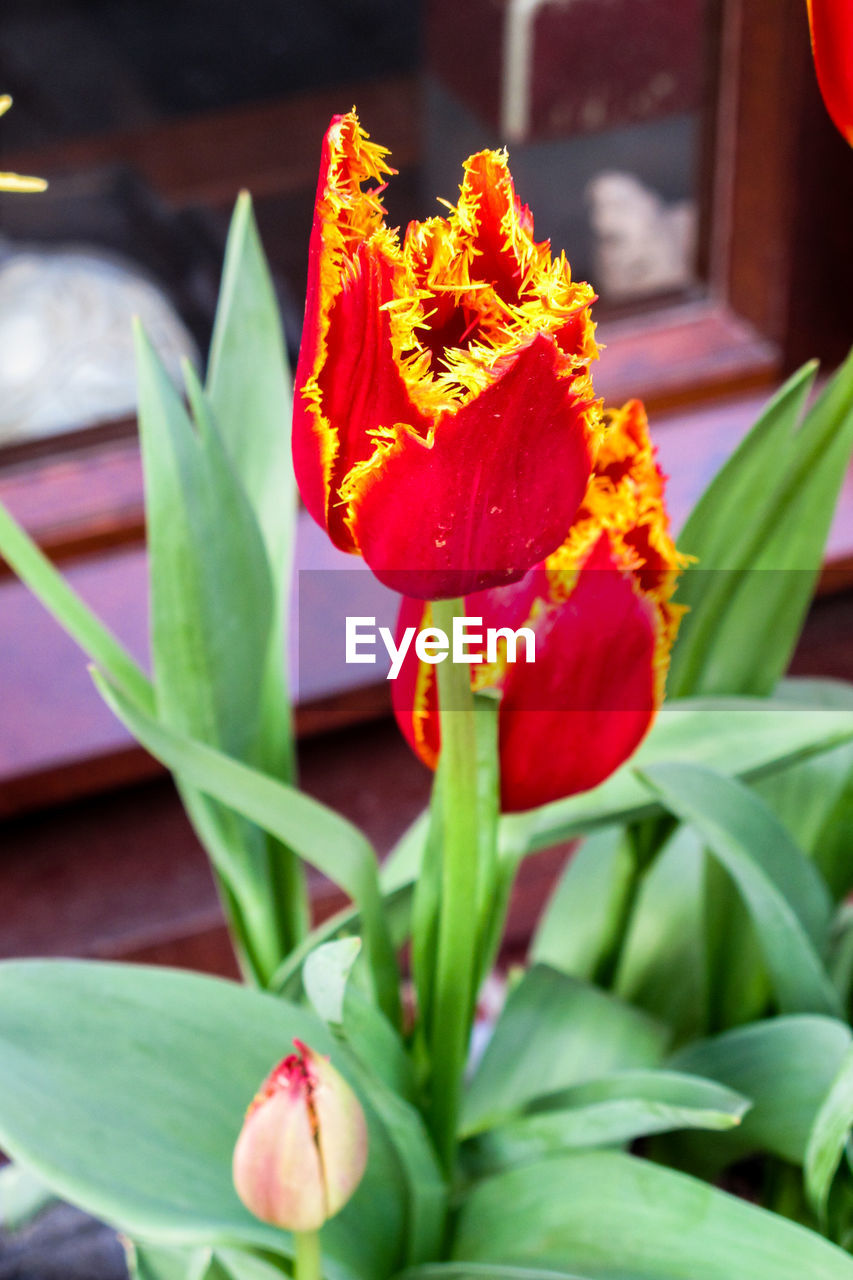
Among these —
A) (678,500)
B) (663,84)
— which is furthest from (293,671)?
(663,84)

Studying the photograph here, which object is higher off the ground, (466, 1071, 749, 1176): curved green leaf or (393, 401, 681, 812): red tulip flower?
(393, 401, 681, 812): red tulip flower

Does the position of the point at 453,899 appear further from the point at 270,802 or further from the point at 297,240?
the point at 297,240

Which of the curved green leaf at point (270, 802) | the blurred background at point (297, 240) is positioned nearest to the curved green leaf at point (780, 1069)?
the curved green leaf at point (270, 802)

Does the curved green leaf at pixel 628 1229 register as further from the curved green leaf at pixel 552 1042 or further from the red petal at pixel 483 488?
the red petal at pixel 483 488

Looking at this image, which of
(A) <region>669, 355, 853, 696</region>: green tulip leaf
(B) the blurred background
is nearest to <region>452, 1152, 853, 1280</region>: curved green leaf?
(A) <region>669, 355, 853, 696</region>: green tulip leaf

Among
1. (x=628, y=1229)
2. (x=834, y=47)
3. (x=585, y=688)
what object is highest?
(x=834, y=47)

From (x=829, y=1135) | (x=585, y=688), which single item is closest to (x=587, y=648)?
(x=585, y=688)

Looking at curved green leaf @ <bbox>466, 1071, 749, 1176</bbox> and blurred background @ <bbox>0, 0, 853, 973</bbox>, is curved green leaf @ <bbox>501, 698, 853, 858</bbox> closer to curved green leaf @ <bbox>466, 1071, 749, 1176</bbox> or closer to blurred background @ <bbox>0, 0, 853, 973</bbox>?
curved green leaf @ <bbox>466, 1071, 749, 1176</bbox>
